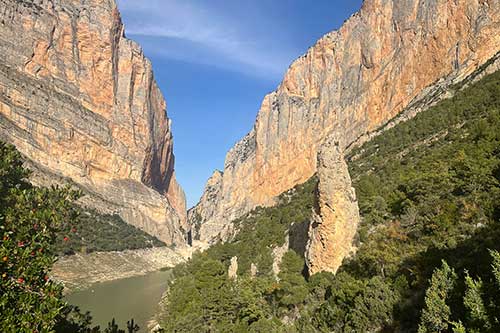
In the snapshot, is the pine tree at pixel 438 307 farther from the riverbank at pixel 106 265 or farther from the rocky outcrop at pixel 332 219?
the riverbank at pixel 106 265

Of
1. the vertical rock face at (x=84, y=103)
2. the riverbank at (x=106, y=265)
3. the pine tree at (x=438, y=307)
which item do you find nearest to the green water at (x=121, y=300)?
the riverbank at (x=106, y=265)

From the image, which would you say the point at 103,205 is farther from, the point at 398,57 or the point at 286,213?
the point at 398,57

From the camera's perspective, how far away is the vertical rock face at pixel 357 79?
203 feet

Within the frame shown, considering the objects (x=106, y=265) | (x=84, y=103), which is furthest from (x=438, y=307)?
(x=84, y=103)

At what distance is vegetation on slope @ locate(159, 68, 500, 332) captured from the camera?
11742 mm

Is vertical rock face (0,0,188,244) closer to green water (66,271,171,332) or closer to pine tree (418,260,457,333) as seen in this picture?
green water (66,271,171,332)

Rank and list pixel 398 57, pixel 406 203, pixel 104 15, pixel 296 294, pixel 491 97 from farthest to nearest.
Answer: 1. pixel 104 15
2. pixel 398 57
3. pixel 491 97
4. pixel 406 203
5. pixel 296 294

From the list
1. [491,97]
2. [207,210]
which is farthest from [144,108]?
[491,97]

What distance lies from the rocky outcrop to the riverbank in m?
29.6

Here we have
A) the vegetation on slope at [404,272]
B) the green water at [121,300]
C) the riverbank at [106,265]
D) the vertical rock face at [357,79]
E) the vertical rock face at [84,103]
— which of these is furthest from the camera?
the vertical rock face at [84,103]

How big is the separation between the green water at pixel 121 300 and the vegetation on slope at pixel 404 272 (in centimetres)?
1034

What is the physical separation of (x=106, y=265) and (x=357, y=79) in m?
64.2

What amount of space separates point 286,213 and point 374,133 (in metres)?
26.0

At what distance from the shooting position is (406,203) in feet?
87.6
